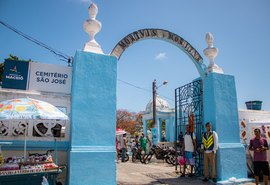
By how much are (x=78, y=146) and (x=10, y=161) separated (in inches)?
59.7

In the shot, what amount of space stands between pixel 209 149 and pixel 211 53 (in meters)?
3.29

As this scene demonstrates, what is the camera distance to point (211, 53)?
875 cm

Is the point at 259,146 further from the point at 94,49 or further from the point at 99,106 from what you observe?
the point at 94,49

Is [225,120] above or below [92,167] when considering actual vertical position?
above

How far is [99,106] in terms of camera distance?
21.6 feet

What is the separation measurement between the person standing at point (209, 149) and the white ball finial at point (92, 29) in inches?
158

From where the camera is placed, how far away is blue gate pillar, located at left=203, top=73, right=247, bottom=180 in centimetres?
776

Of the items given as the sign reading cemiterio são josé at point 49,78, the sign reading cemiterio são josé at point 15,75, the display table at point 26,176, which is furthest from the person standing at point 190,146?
the sign reading cemiterio são josé at point 15,75

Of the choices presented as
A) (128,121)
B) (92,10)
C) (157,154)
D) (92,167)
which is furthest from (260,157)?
(128,121)

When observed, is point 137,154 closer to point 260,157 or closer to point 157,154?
point 157,154

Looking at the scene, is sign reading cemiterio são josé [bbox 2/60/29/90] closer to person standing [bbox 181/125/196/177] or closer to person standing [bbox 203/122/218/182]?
person standing [bbox 181/125/196/177]

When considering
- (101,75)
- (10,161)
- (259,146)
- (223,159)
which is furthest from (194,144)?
(10,161)

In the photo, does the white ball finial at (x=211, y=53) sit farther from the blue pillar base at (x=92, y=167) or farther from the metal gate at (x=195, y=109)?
the blue pillar base at (x=92, y=167)

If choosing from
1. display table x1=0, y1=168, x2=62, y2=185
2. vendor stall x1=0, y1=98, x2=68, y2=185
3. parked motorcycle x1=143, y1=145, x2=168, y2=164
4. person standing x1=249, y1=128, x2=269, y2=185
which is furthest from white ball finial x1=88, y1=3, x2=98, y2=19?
parked motorcycle x1=143, y1=145, x2=168, y2=164
